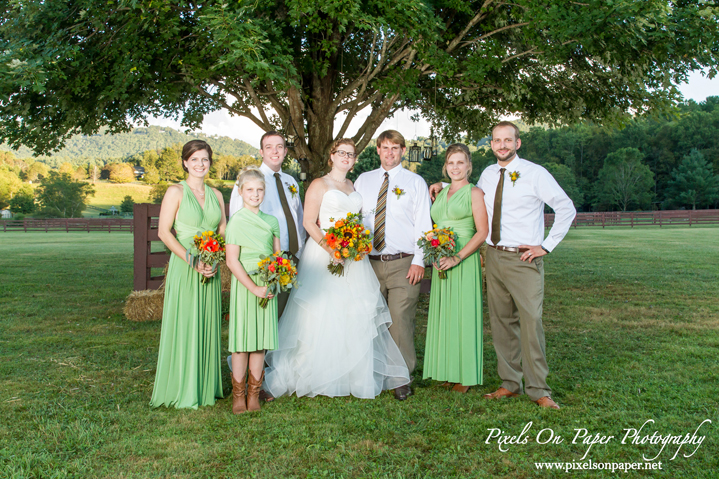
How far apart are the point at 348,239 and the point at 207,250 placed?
46.4 inches

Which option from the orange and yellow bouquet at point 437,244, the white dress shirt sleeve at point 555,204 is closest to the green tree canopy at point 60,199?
the orange and yellow bouquet at point 437,244

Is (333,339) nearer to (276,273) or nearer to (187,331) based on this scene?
(276,273)

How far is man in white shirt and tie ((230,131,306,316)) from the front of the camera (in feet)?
16.6

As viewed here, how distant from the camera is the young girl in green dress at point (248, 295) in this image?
4422mm

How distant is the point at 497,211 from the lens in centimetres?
475

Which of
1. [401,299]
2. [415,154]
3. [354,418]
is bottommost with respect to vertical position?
[354,418]

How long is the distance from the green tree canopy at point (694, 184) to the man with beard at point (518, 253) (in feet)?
250

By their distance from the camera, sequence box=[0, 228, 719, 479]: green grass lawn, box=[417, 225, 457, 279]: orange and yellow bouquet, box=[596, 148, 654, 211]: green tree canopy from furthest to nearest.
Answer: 1. box=[596, 148, 654, 211]: green tree canopy
2. box=[417, 225, 457, 279]: orange and yellow bouquet
3. box=[0, 228, 719, 479]: green grass lawn

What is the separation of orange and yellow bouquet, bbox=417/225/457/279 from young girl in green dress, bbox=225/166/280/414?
1366mm

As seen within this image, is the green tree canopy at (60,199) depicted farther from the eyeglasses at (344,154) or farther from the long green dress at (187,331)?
the eyeglasses at (344,154)

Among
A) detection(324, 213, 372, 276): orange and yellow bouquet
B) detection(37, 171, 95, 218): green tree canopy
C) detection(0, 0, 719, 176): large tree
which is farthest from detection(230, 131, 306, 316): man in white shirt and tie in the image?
detection(37, 171, 95, 218): green tree canopy

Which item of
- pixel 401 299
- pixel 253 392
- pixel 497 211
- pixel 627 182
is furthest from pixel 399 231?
pixel 627 182

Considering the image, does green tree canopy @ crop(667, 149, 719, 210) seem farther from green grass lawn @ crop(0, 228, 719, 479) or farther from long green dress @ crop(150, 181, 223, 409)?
long green dress @ crop(150, 181, 223, 409)

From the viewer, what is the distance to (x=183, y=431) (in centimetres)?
406
